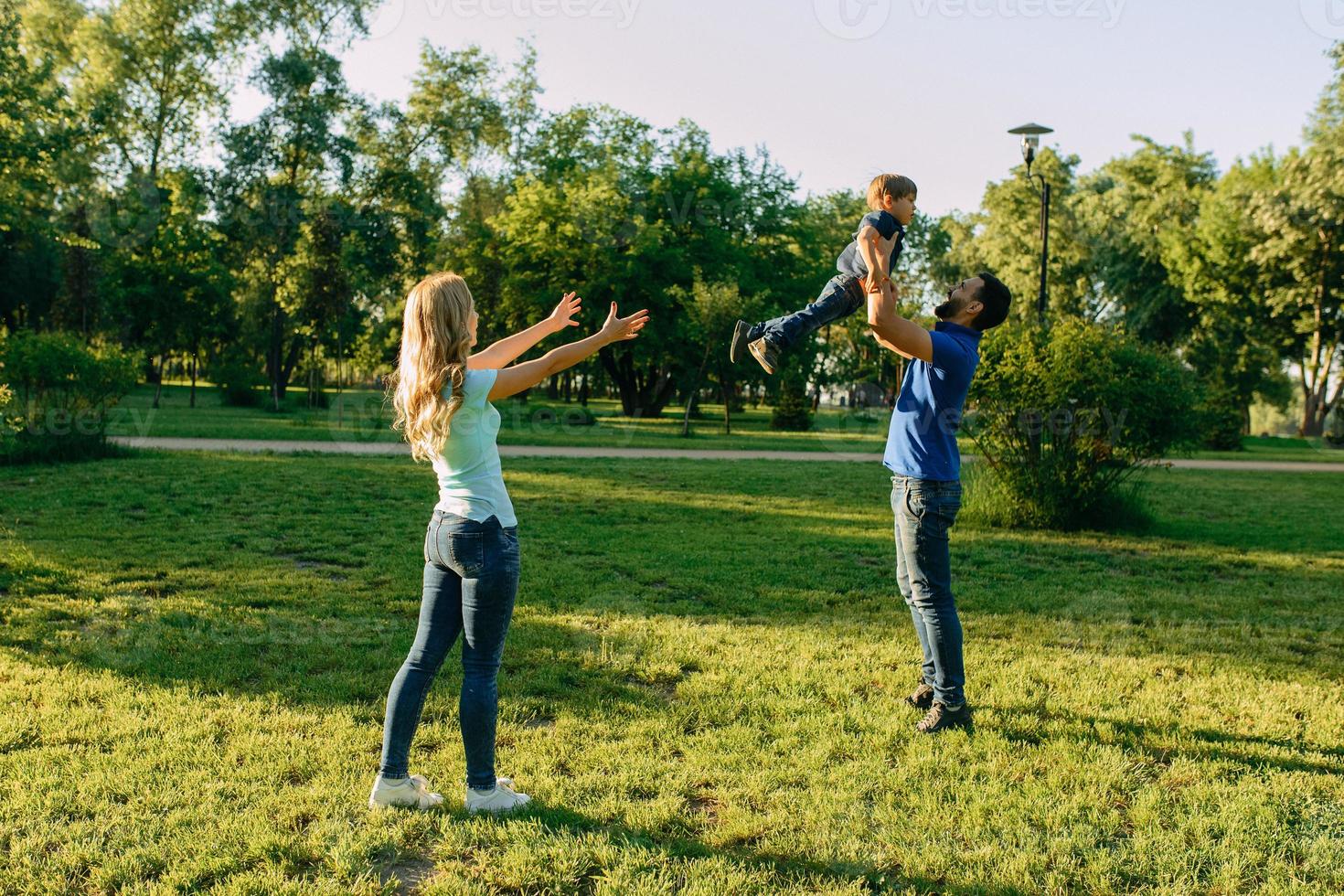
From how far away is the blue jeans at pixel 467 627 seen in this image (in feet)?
10.5

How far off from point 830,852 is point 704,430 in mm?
25423

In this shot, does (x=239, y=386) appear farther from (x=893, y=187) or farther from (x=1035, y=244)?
(x=893, y=187)

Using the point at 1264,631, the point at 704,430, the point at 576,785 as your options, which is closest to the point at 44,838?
the point at 576,785

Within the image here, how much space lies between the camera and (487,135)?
39.8m

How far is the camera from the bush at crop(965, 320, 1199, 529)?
31.8ft

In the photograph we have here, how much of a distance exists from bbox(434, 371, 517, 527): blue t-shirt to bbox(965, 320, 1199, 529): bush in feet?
25.9

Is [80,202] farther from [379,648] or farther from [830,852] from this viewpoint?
[830,852]

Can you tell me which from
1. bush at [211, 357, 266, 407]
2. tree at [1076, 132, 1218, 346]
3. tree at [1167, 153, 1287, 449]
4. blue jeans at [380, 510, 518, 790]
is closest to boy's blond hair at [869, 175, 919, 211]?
blue jeans at [380, 510, 518, 790]

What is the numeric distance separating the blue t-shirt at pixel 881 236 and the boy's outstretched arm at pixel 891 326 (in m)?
0.15

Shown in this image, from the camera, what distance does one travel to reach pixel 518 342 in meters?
3.54

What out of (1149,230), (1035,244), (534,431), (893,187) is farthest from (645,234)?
(893,187)

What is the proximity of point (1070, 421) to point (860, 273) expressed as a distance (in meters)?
7.03

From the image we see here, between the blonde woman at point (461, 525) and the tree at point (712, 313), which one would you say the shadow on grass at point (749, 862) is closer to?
the blonde woman at point (461, 525)

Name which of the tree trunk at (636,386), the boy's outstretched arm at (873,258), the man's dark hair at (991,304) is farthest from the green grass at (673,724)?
the tree trunk at (636,386)
